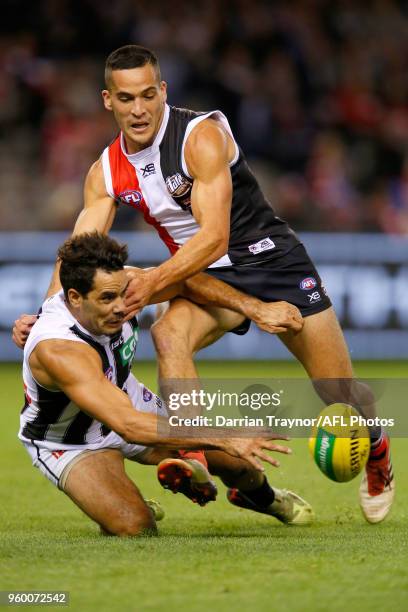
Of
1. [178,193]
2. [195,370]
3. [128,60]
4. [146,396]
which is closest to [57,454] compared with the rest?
[146,396]

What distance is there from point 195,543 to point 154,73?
245 centimetres

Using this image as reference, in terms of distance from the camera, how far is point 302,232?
46.6 feet

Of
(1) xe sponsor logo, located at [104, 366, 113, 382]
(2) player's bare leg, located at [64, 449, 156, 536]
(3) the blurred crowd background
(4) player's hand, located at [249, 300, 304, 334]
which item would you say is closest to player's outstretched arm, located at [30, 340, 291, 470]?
(1) xe sponsor logo, located at [104, 366, 113, 382]

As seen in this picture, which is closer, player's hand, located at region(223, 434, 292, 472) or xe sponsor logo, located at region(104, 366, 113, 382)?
player's hand, located at region(223, 434, 292, 472)

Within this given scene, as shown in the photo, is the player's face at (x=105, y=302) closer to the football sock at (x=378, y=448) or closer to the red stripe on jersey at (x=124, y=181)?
the red stripe on jersey at (x=124, y=181)

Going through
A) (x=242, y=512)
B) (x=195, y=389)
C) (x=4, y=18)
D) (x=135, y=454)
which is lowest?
(x=242, y=512)

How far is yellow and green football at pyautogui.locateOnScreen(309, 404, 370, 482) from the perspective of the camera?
6.28 m

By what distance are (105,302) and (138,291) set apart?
245mm

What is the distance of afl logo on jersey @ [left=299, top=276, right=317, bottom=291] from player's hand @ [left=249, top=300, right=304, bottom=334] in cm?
21

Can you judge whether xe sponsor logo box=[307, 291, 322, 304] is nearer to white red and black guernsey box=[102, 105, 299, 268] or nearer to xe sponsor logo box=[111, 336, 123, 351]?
white red and black guernsey box=[102, 105, 299, 268]

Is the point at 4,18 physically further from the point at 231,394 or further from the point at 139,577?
the point at 139,577

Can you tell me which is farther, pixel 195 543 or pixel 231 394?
pixel 231 394

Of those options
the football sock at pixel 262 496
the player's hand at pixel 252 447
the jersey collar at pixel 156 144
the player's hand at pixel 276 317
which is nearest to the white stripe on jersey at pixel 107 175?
the jersey collar at pixel 156 144

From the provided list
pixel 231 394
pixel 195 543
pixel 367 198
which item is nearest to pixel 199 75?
pixel 367 198
